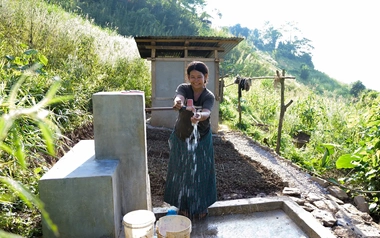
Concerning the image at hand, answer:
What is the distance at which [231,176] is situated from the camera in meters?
4.26

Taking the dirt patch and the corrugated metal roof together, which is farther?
the corrugated metal roof

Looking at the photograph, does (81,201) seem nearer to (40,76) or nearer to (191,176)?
(191,176)

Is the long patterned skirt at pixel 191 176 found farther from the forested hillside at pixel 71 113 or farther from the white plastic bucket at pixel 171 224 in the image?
the forested hillside at pixel 71 113

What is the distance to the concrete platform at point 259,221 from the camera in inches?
104

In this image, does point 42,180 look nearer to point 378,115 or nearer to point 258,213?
point 258,213

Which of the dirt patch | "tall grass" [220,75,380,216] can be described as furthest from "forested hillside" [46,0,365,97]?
the dirt patch

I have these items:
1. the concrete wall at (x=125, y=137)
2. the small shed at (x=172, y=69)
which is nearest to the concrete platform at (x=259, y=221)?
the concrete wall at (x=125, y=137)

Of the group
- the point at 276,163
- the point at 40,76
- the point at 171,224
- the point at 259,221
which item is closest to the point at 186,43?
the point at 276,163

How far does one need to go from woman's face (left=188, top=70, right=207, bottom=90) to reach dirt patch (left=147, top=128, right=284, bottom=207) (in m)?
1.56

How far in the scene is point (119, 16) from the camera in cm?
3002

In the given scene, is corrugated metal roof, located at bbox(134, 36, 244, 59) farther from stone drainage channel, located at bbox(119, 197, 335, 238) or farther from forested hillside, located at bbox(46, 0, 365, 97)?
forested hillside, located at bbox(46, 0, 365, 97)

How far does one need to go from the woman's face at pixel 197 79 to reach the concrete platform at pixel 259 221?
140cm

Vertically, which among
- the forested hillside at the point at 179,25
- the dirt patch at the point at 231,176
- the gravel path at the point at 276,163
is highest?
the forested hillside at the point at 179,25

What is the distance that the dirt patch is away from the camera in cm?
363
